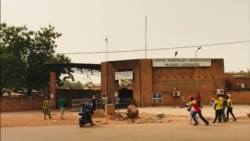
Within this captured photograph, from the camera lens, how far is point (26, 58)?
41250 millimetres

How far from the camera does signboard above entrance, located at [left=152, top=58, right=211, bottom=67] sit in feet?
115

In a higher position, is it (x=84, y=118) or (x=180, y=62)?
(x=180, y=62)

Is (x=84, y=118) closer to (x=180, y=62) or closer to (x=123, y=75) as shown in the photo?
(x=123, y=75)

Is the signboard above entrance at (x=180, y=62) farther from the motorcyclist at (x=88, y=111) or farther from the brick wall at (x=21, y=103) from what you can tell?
the motorcyclist at (x=88, y=111)

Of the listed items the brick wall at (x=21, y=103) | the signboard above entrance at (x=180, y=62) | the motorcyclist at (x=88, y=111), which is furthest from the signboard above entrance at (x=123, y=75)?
the motorcyclist at (x=88, y=111)

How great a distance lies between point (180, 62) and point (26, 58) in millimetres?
17438

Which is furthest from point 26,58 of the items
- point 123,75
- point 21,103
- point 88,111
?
point 88,111

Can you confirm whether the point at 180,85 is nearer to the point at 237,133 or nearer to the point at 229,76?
the point at 229,76

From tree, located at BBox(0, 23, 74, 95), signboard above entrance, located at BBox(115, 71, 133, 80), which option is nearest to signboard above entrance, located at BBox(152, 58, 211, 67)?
signboard above entrance, located at BBox(115, 71, 133, 80)

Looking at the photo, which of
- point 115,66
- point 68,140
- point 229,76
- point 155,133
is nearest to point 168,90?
point 115,66

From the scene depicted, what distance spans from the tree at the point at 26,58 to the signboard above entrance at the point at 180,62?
13648 mm

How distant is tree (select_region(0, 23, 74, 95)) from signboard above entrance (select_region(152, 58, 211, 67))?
1365 cm

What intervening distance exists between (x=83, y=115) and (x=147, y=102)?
17586mm

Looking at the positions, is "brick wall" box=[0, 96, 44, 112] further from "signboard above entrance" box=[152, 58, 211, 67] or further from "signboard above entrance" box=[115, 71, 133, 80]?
"signboard above entrance" box=[152, 58, 211, 67]
